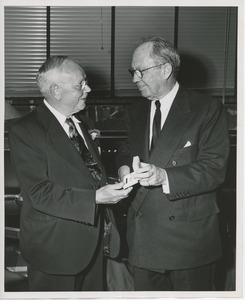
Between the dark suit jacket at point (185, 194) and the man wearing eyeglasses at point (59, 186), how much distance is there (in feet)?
0.66

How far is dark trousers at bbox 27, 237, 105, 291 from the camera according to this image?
1.62m

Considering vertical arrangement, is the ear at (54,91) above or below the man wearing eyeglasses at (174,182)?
above

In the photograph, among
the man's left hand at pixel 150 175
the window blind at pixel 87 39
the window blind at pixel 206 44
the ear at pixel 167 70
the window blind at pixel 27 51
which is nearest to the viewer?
the man's left hand at pixel 150 175

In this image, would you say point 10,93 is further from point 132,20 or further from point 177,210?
point 177,210

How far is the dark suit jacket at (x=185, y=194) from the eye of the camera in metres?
1.61

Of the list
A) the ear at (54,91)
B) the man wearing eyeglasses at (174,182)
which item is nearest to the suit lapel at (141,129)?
the man wearing eyeglasses at (174,182)

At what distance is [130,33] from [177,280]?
3.93m

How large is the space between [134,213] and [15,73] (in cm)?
354

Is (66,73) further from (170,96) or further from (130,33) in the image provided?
(130,33)

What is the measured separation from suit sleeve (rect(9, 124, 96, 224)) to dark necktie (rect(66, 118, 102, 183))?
13 centimetres

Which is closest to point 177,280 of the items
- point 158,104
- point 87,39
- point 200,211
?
point 200,211

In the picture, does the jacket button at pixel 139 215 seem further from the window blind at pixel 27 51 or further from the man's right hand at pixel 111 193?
the window blind at pixel 27 51

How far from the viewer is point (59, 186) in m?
1.54

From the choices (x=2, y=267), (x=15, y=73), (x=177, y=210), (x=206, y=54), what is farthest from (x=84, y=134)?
(x=206, y=54)
